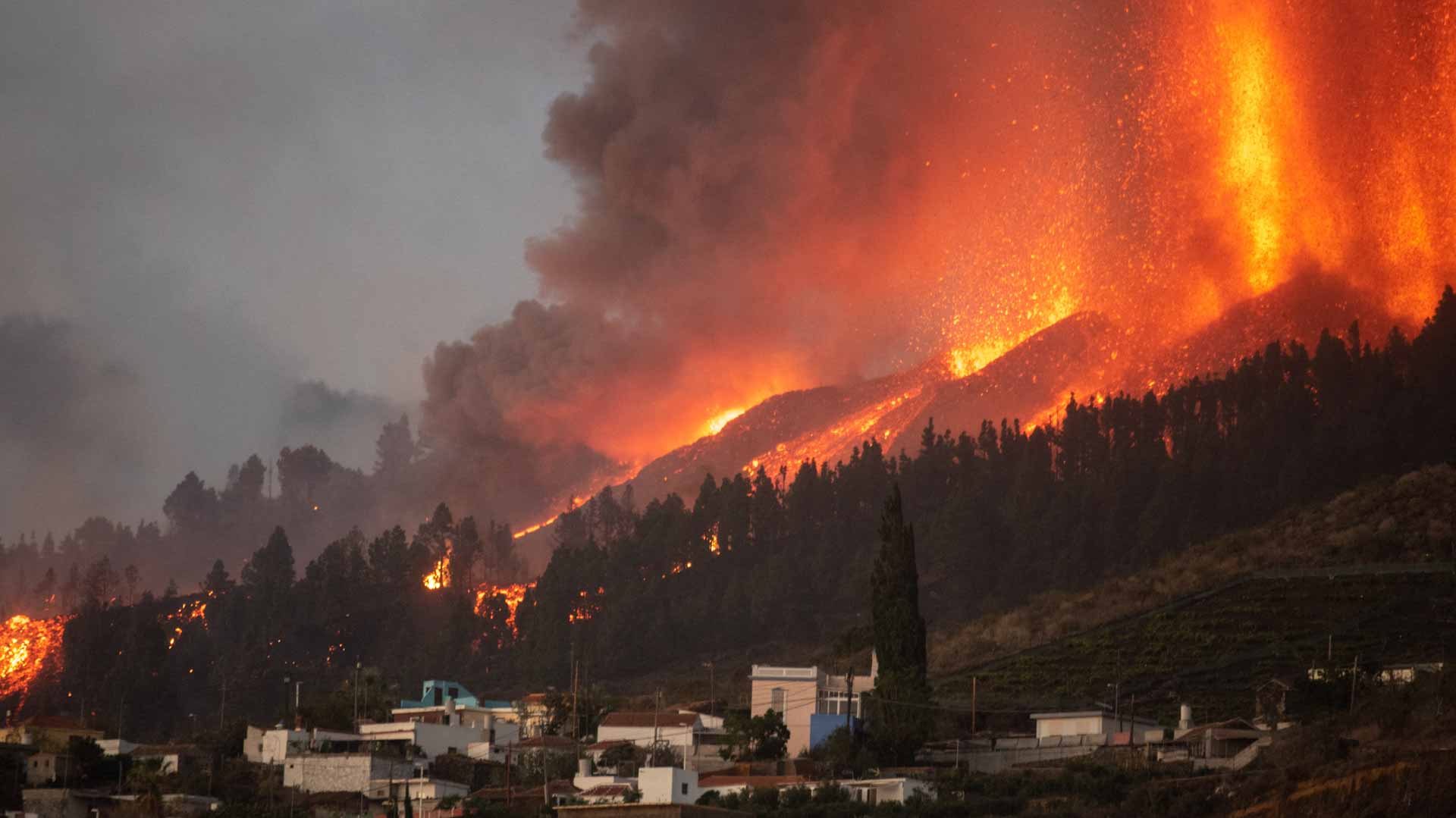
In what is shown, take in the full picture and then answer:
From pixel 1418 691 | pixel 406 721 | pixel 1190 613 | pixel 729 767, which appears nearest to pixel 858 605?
pixel 1190 613

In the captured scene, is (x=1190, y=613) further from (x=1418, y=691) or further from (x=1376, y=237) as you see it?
(x=1376, y=237)

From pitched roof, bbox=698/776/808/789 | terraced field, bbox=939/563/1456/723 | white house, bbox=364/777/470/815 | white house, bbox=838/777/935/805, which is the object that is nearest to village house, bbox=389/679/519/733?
white house, bbox=364/777/470/815

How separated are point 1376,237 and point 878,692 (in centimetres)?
7691

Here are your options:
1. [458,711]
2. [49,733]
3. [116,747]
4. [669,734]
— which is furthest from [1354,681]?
[49,733]

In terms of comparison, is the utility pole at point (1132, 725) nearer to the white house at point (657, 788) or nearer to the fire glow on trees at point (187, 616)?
the white house at point (657, 788)

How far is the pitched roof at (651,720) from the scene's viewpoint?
67.2 metres

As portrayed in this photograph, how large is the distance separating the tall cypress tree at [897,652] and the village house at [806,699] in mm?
1538

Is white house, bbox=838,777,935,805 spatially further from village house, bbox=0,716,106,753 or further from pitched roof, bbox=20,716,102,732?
pitched roof, bbox=20,716,102,732

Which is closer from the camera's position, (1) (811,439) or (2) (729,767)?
(2) (729,767)

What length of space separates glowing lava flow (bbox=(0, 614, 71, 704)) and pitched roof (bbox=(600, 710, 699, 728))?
5637 cm

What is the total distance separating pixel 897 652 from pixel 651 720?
381 inches

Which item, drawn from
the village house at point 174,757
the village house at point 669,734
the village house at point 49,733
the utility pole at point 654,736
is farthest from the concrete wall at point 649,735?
the village house at point 49,733

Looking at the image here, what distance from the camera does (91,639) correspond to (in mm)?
113375

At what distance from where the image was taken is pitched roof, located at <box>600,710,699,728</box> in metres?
67.2
